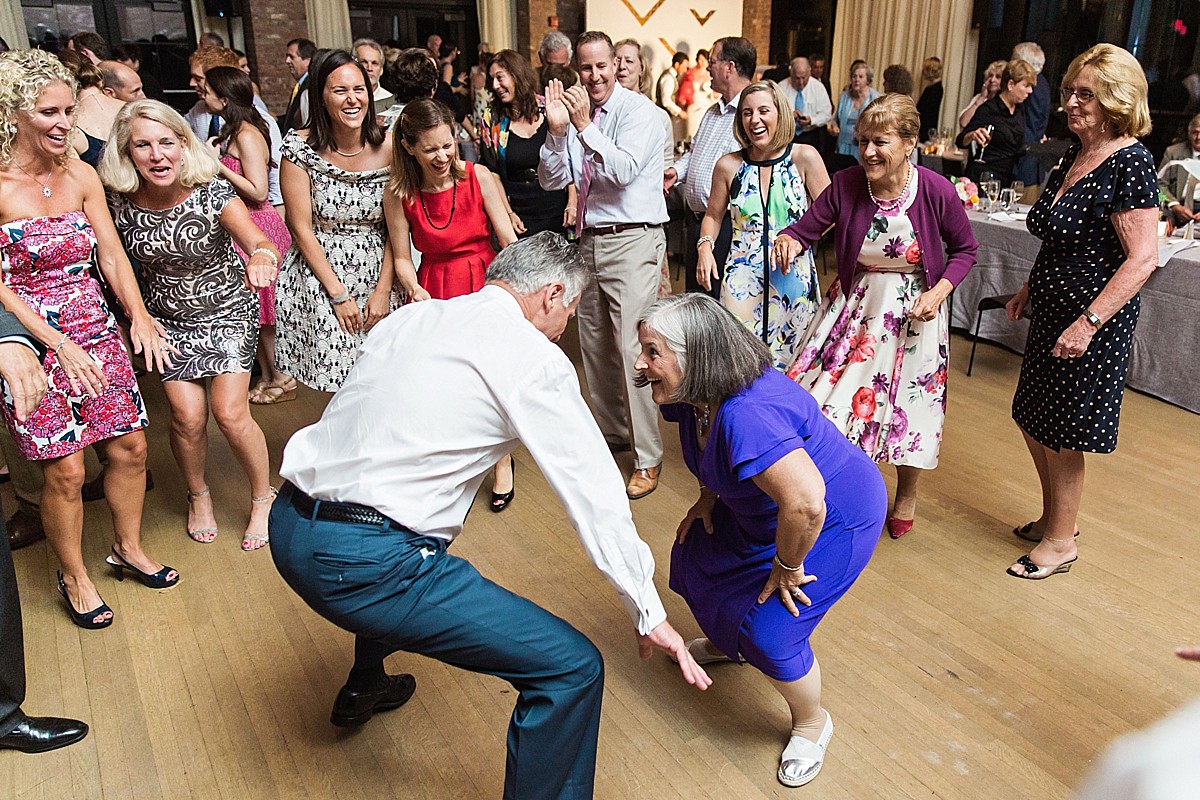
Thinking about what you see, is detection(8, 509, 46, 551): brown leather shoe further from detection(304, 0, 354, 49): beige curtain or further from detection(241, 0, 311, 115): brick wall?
detection(304, 0, 354, 49): beige curtain

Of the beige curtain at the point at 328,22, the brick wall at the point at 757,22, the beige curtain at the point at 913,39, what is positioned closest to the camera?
the beige curtain at the point at 913,39

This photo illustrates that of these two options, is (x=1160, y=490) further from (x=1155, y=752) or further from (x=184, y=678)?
(x=184, y=678)

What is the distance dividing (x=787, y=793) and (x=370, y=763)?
99 centimetres

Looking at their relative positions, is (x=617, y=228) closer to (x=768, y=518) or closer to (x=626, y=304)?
(x=626, y=304)

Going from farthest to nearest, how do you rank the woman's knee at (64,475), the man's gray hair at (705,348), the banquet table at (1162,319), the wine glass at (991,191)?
1. the wine glass at (991,191)
2. the banquet table at (1162,319)
3. the woman's knee at (64,475)
4. the man's gray hair at (705,348)

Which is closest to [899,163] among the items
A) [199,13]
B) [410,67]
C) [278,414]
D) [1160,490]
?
[1160,490]

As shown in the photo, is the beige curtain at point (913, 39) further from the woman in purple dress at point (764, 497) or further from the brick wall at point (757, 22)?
the woman in purple dress at point (764, 497)

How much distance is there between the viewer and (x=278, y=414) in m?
4.43

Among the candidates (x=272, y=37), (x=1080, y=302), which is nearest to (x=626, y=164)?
(x=1080, y=302)

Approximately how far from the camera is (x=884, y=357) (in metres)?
2.94

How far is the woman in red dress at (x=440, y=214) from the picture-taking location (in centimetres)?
303

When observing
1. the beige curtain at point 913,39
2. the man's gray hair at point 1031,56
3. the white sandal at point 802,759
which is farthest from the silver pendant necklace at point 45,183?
the beige curtain at point 913,39

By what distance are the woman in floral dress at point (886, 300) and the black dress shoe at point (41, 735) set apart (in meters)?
2.33

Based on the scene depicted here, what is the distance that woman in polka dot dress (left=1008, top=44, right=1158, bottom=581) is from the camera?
2.47 meters
